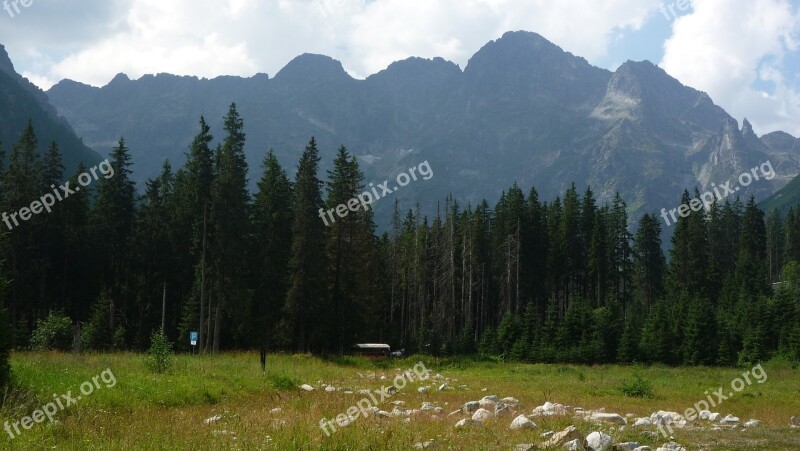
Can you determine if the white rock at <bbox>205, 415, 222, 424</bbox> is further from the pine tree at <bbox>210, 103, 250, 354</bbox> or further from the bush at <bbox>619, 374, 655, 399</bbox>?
the pine tree at <bbox>210, 103, 250, 354</bbox>

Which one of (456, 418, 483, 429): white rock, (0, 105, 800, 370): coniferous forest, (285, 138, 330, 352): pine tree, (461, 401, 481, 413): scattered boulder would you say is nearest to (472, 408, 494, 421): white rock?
(456, 418, 483, 429): white rock

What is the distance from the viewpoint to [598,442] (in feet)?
35.4

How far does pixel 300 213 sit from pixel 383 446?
35824mm

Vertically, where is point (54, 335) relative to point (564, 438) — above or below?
above

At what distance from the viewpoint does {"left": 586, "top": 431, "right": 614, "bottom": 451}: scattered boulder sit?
10.6 metres

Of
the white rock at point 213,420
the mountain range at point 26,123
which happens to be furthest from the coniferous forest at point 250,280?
the mountain range at point 26,123

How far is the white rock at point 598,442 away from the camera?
34.9 ft

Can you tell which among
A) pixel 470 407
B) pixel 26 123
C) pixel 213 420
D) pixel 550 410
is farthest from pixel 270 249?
pixel 26 123

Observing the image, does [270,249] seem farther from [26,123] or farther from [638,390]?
[26,123]

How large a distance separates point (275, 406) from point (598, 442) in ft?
28.5

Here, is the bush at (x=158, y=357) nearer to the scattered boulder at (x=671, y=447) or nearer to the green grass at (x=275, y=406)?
the green grass at (x=275, y=406)

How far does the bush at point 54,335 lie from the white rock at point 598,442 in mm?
30032

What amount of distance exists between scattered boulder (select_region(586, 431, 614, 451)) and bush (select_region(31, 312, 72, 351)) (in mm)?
30033

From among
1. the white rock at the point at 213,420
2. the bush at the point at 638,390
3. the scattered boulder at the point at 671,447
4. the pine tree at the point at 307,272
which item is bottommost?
the bush at the point at 638,390
